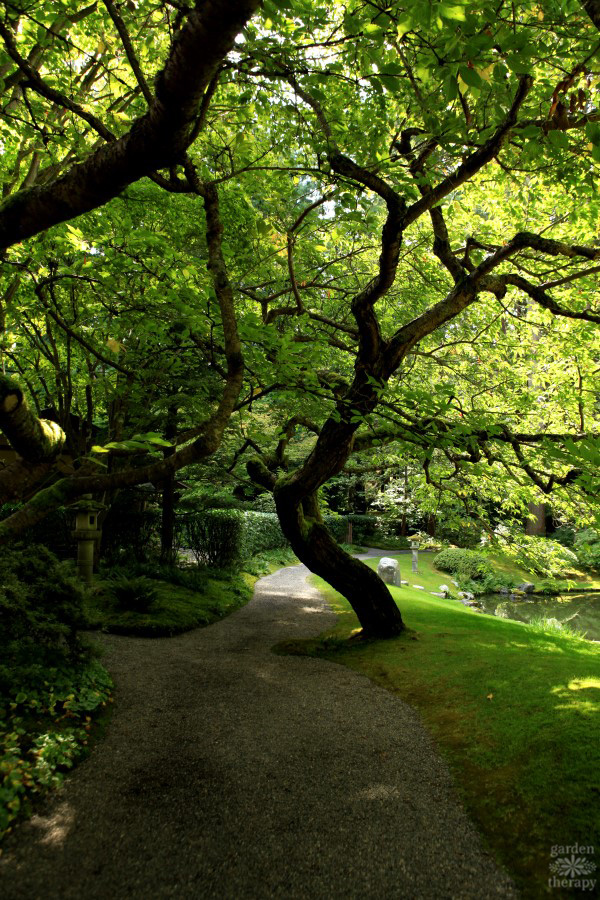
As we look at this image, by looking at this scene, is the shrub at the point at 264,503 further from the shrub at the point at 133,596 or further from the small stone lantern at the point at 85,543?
the shrub at the point at 133,596

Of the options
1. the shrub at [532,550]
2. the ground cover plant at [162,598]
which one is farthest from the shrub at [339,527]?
the shrub at [532,550]

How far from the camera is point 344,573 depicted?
7.52 meters

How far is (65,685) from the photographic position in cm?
445

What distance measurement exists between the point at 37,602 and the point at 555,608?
15662mm

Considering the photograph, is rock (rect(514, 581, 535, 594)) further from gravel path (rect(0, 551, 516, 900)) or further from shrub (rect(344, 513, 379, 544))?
gravel path (rect(0, 551, 516, 900))

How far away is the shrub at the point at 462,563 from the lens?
1895 centimetres

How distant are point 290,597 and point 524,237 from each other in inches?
382

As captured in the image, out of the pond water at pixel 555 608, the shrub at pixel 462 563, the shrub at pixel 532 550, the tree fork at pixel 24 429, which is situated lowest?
the pond water at pixel 555 608

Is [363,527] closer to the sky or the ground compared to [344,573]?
closer to the ground

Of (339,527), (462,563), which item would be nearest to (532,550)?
(462,563)

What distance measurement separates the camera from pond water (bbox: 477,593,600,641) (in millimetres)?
13242

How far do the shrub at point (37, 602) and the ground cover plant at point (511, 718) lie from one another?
367 cm

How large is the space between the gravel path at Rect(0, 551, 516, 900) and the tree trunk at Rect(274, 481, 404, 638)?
205cm

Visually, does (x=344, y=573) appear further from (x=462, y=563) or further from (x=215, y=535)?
(x=462, y=563)
